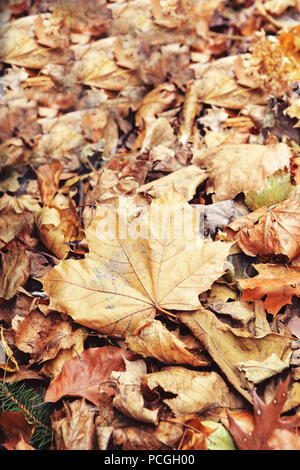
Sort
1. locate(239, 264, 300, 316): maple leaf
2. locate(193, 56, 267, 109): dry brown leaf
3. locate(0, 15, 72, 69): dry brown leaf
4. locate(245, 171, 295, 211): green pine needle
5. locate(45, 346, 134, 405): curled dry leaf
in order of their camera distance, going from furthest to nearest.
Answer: locate(0, 15, 72, 69): dry brown leaf, locate(193, 56, 267, 109): dry brown leaf, locate(245, 171, 295, 211): green pine needle, locate(239, 264, 300, 316): maple leaf, locate(45, 346, 134, 405): curled dry leaf

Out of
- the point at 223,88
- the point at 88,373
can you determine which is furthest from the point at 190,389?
the point at 223,88

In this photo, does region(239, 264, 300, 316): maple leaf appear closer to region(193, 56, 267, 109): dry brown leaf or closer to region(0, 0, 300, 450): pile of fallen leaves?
region(0, 0, 300, 450): pile of fallen leaves

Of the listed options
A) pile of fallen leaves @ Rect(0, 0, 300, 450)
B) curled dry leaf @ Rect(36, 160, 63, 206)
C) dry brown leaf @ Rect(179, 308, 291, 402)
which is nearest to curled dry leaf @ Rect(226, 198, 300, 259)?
pile of fallen leaves @ Rect(0, 0, 300, 450)

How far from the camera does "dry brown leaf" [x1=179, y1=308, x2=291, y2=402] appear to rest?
4.39 feet

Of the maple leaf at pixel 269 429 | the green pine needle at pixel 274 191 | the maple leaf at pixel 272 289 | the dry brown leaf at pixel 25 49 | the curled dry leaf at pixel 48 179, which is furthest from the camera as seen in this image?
the dry brown leaf at pixel 25 49

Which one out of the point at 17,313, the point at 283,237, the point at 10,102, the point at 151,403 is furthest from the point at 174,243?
the point at 10,102

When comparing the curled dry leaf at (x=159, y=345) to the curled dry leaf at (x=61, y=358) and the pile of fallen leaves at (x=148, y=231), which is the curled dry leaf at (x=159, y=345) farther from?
the curled dry leaf at (x=61, y=358)

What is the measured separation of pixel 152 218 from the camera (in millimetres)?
1557

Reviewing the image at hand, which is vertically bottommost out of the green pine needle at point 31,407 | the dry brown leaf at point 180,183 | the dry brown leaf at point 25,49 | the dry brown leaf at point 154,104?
the green pine needle at point 31,407

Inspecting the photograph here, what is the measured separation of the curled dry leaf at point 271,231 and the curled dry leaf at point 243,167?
239mm

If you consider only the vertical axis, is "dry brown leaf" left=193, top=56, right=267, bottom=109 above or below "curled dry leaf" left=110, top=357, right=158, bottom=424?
above

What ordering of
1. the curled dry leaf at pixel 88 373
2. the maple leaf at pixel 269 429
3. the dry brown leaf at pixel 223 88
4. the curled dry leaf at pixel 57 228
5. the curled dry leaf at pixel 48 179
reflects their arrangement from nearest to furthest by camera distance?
the maple leaf at pixel 269 429, the curled dry leaf at pixel 88 373, the curled dry leaf at pixel 57 228, the curled dry leaf at pixel 48 179, the dry brown leaf at pixel 223 88

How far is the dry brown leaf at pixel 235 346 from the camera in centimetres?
134

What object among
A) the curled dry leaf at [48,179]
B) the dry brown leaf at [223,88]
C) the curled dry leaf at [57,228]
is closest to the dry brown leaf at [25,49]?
the curled dry leaf at [48,179]
